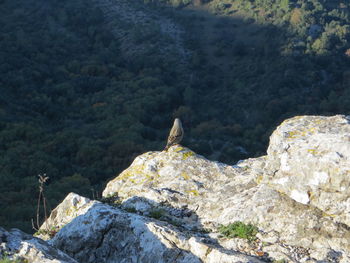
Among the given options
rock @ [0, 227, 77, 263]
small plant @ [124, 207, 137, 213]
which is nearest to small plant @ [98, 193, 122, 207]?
small plant @ [124, 207, 137, 213]

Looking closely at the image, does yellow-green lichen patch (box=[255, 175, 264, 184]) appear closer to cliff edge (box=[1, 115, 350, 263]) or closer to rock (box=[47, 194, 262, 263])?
cliff edge (box=[1, 115, 350, 263])

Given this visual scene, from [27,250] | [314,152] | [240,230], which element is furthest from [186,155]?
Answer: [27,250]

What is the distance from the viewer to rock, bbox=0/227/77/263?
5.06 m

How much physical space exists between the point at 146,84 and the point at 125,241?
36083 mm

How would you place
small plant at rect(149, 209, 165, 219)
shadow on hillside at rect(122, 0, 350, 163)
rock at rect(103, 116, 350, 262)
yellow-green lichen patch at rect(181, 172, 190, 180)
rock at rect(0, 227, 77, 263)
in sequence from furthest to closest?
shadow on hillside at rect(122, 0, 350, 163)
yellow-green lichen patch at rect(181, 172, 190, 180)
small plant at rect(149, 209, 165, 219)
rock at rect(103, 116, 350, 262)
rock at rect(0, 227, 77, 263)

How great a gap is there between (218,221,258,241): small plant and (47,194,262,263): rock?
48cm

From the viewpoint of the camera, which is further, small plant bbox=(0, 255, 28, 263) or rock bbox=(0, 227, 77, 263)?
rock bbox=(0, 227, 77, 263)

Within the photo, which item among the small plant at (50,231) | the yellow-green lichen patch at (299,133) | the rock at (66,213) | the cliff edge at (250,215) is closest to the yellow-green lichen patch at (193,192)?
the cliff edge at (250,215)

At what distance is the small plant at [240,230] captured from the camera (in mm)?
6543

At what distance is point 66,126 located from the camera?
33500 mm

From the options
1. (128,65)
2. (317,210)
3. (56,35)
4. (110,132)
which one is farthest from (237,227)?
(56,35)

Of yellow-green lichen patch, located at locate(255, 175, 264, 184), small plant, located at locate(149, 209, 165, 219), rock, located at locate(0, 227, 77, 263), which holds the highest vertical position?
rock, located at locate(0, 227, 77, 263)

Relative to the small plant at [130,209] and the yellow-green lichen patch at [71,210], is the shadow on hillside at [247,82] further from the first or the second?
the yellow-green lichen patch at [71,210]

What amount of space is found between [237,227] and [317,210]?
111 centimetres
